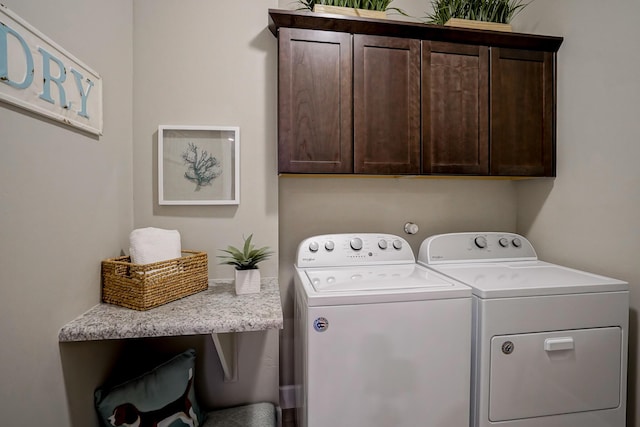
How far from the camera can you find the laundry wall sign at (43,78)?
2.60 feet

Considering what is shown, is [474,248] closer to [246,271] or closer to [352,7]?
[246,271]

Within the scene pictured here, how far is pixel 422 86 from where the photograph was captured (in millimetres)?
1590

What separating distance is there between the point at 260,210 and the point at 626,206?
5.96 ft

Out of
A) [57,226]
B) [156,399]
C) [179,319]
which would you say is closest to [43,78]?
[57,226]

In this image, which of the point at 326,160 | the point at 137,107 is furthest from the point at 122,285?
the point at 326,160

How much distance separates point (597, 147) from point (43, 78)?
2.42 m

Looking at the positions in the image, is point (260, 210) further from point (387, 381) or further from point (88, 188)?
point (387, 381)

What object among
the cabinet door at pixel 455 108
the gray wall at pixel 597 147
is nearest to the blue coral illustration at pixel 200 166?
the cabinet door at pixel 455 108

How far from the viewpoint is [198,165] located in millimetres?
1537

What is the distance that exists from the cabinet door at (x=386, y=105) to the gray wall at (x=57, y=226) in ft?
3.83

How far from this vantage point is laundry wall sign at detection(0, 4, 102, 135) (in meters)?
0.79

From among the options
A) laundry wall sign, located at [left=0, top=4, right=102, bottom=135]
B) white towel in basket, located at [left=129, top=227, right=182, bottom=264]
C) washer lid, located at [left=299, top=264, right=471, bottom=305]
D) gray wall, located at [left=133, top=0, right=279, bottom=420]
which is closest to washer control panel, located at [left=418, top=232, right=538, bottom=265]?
washer lid, located at [left=299, top=264, right=471, bottom=305]

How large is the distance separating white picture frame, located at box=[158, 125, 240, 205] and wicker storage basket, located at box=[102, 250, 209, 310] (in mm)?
367

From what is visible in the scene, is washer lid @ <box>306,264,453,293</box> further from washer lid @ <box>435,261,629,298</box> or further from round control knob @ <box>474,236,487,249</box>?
round control knob @ <box>474,236,487,249</box>
